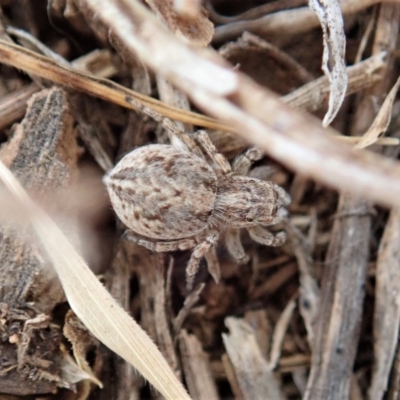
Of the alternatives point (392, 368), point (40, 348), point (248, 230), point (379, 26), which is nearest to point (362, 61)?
point (379, 26)

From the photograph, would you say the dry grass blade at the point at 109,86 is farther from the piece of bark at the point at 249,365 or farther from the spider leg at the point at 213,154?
the piece of bark at the point at 249,365

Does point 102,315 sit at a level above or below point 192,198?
below

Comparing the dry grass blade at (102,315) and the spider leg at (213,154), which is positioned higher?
the spider leg at (213,154)

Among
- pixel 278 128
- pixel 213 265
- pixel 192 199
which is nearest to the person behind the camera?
pixel 278 128

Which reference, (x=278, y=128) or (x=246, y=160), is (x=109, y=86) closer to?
(x=246, y=160)

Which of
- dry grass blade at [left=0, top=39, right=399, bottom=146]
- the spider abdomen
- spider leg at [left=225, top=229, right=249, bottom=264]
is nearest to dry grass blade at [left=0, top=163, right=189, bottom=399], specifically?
the spider abdomen

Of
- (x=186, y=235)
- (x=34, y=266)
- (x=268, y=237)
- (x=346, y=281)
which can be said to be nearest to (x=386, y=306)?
(x=346, y=281)

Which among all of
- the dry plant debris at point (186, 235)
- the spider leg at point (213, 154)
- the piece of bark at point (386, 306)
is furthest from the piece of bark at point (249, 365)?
the spider leg at point (213, 154)
